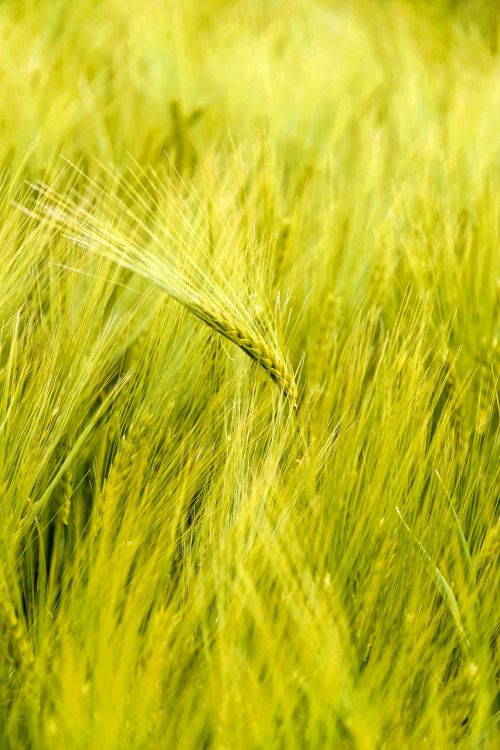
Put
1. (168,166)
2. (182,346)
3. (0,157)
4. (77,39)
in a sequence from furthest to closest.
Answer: (77,39) → (168,166) → (0,157) → (182,346)

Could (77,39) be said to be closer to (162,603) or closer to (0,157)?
(0,157)

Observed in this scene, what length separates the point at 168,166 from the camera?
1055 millimetres

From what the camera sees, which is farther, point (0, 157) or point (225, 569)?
point (0, 157)

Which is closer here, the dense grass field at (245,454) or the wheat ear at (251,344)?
the dense grass field at (245,454)

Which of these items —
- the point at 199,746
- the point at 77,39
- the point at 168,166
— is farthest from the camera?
the point at 77,39

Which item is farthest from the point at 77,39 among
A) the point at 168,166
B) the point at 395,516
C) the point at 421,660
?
the point at 421,660

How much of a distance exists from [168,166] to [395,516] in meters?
0.56

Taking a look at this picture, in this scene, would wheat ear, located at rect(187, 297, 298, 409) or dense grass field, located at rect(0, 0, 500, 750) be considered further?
wheat ear, located at rect(187, 297, 298, 409)

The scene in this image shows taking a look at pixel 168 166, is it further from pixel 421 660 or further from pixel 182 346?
pixel 421 660

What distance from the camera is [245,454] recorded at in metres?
0.68

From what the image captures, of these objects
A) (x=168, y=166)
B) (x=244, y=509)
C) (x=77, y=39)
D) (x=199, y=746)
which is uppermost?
(x=77, y=39)

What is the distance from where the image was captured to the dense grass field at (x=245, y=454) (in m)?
0.56

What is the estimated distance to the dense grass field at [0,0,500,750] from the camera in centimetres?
56

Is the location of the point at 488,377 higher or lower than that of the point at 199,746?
higher
